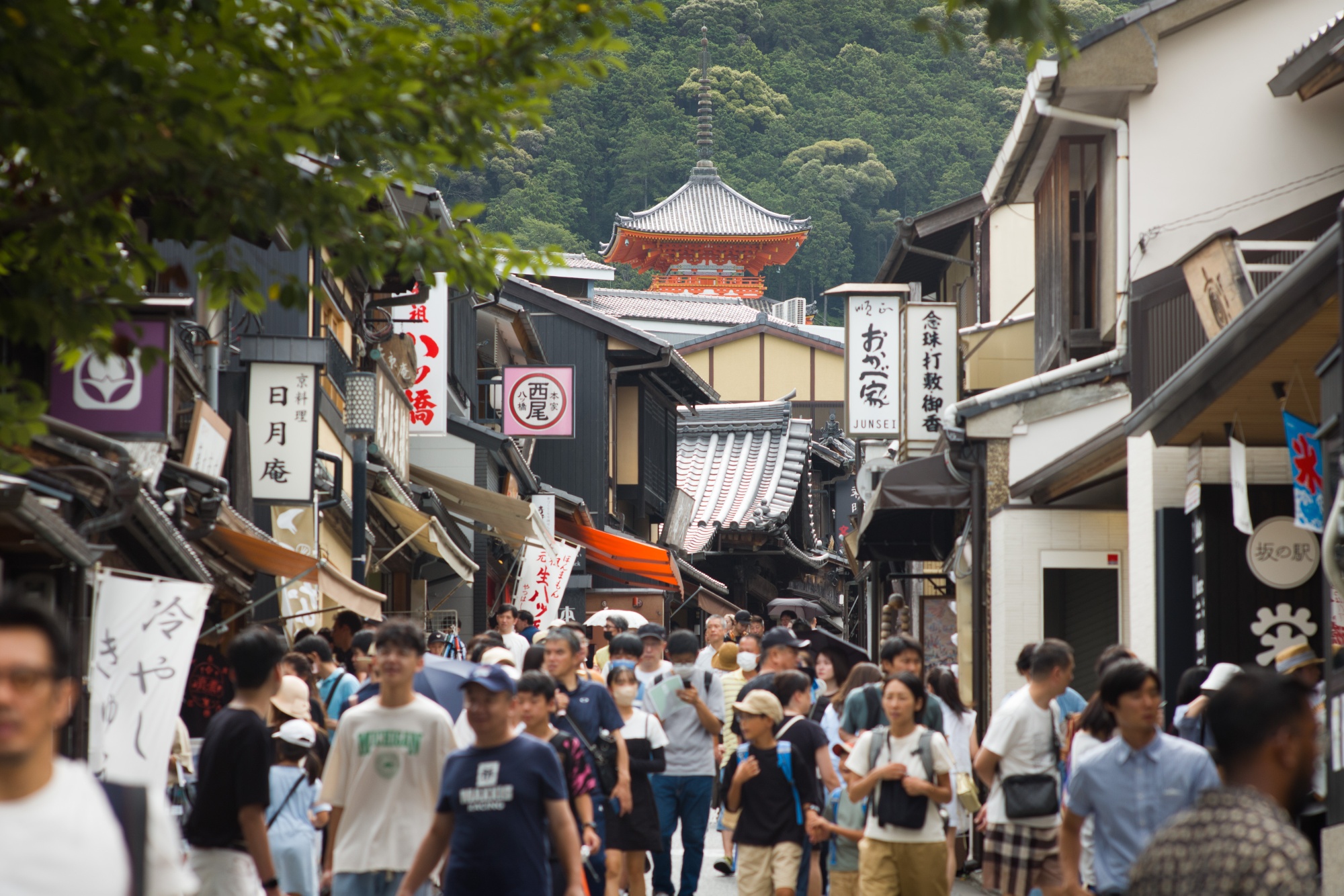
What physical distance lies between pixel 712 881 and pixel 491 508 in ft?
32.4

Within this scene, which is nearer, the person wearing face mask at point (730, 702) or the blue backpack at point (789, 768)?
the blue backpack at point (789, 768)

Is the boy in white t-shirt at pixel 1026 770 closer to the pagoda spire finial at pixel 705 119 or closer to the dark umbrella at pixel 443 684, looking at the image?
the dark umbrella at pixel 443 684

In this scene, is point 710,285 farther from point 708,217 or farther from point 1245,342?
point 1245,342

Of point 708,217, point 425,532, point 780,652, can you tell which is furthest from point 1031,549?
point 708,217

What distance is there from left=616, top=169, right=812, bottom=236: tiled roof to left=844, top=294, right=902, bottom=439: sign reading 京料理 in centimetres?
4182

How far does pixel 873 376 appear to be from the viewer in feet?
→ 71.3

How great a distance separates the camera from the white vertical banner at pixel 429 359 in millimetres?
22188

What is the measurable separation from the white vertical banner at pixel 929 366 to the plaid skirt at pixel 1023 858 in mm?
11869

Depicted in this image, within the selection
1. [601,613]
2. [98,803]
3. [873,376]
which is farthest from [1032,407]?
[98,803]

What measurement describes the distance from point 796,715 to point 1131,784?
3548 millimetres

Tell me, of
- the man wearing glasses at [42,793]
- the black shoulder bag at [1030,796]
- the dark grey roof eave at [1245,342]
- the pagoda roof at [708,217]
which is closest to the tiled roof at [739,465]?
the pagoda roof at [708,217]

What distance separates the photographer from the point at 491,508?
2158 centimetres

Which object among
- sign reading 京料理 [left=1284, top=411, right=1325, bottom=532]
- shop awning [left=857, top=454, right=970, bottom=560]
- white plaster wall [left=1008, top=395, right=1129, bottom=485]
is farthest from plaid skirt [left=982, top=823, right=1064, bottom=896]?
shop awning [left=857, top=454, right=970, bottom=560]

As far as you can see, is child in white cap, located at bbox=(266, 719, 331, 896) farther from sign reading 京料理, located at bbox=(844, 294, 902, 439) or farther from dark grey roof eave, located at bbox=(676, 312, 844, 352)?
dark grey roof eave, located at bbox=(676, 312, 844, 352)
